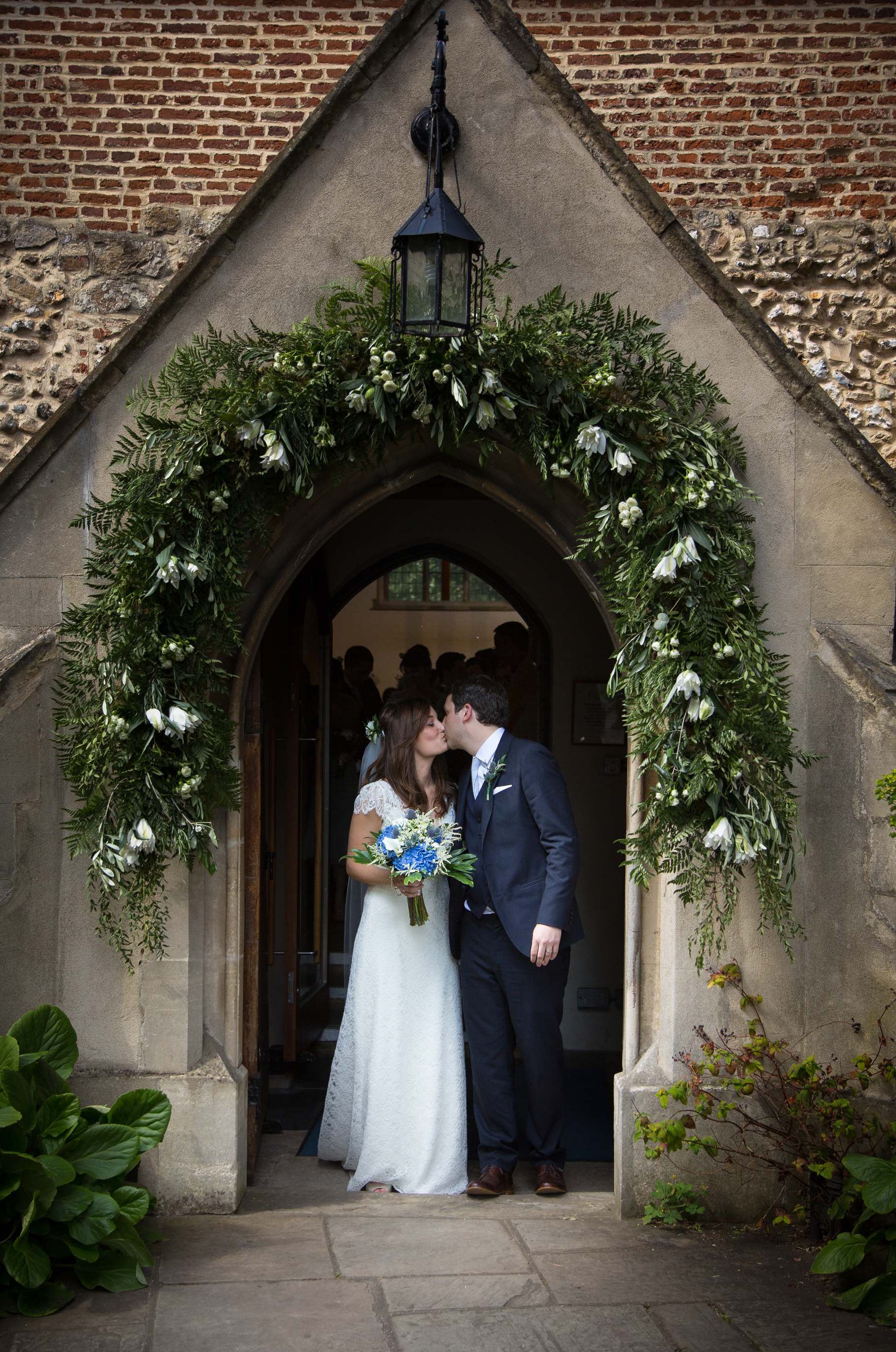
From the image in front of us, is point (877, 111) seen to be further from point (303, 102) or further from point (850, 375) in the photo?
point (303, 102)

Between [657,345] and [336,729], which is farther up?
[657,345]

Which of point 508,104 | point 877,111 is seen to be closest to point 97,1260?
point 508,104

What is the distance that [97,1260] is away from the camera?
3295mm

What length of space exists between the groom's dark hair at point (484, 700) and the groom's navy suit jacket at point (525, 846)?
0.11 m

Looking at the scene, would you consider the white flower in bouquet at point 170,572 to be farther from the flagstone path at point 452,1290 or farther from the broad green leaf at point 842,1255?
the broad green leaf at point 842,1255

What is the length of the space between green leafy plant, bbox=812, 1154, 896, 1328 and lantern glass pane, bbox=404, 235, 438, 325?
298 centimetres

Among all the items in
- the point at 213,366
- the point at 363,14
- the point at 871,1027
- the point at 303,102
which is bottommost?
the point at 871,1027

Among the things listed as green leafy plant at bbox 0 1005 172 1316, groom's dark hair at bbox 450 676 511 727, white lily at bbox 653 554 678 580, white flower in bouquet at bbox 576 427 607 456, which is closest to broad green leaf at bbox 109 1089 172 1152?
green leafy plant at bbox 0 1005 172 1316

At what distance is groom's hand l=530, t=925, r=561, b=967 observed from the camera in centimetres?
414

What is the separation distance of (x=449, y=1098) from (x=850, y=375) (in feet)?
15.6

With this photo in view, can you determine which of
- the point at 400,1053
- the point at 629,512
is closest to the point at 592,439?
the point at 629,512

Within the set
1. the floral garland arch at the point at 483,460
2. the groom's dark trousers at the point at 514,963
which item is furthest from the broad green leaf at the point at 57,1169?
the groom's dark trousers at the point at 514,963

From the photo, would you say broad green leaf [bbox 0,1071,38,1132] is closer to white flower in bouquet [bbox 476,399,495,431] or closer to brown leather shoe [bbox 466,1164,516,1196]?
brown leather shoe [bbox 466,1164,516,1196]

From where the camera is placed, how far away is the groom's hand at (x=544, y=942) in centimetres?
414
